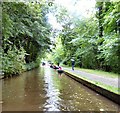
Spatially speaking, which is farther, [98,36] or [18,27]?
[98,36]

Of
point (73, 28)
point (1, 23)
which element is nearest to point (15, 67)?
point (1, 23)

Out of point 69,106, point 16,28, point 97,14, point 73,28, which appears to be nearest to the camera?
point 69,106

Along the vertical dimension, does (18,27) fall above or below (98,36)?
below

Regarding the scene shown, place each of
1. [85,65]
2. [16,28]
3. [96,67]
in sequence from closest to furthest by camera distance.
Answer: [16,28] → [96,67] → [85,65]

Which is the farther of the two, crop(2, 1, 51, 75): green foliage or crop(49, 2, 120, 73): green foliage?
crop(49, 2, 120, 73): green foliage

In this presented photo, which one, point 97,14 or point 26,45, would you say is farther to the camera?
point 26,45

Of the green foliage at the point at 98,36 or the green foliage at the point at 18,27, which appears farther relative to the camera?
the green foliage at the point at 98,36

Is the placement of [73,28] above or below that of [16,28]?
above

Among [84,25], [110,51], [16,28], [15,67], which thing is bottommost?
[15,67]

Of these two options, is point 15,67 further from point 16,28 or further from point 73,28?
point 73,28

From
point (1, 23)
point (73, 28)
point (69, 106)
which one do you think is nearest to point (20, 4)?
point (1, 23)

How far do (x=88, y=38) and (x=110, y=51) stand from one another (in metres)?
9.17

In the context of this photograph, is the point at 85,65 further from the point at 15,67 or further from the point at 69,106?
the point at 69,106

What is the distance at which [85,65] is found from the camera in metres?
33.4
